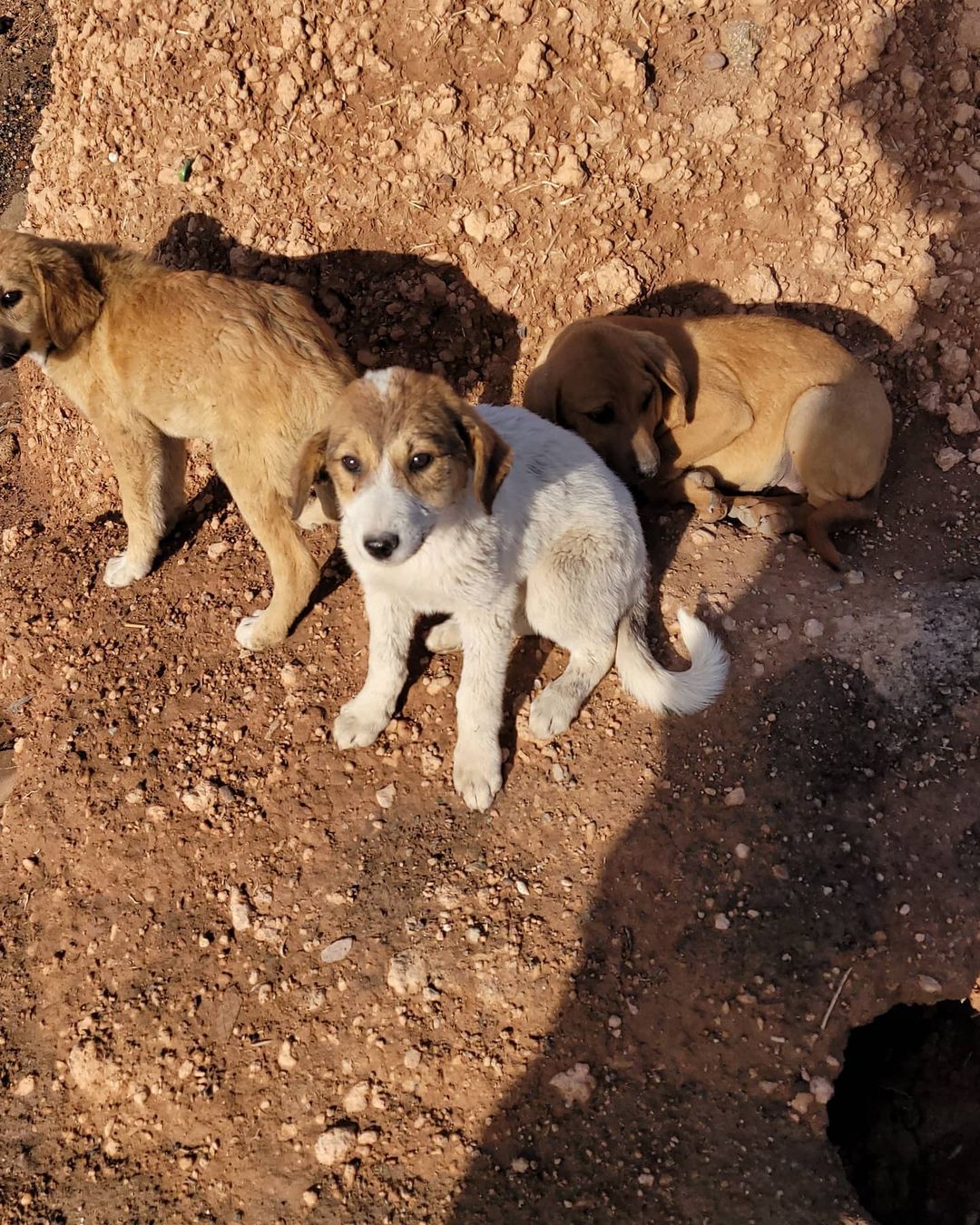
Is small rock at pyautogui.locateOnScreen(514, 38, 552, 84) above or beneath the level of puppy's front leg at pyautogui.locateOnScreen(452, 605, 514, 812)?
above

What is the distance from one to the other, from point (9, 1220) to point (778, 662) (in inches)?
166

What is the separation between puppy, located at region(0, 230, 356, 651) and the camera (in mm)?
4117

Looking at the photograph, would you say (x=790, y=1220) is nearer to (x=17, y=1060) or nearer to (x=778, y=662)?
(x=778, y=662)

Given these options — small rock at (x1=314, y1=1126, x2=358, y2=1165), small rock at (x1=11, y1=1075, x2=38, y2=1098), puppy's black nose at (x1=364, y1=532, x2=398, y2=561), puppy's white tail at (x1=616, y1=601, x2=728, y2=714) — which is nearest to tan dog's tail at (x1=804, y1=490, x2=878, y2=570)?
puppy's white tail at (x1=616, y1=601, x2=728, y2=714)

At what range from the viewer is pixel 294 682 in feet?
14.9

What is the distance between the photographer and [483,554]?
3.56 metres

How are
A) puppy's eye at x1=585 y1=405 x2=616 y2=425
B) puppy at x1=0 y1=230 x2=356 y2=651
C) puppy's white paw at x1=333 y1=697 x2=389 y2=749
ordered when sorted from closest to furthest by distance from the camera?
puppy at x1=0 y1=230 x2=356 y2=651 < puppy's white paw at x1=333 y1=697 x2=389 y2=749 < puppy's eye at x1=585 y1=405 x2=616 y2=425

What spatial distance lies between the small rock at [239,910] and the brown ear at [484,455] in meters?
2.16

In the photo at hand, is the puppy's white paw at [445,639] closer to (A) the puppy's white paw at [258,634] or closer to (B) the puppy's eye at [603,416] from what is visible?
(A) the puppy's white paw at [258,634]

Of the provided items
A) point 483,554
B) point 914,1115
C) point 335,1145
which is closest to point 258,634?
point 483,554

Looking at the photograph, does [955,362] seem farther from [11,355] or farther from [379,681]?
[11,355]

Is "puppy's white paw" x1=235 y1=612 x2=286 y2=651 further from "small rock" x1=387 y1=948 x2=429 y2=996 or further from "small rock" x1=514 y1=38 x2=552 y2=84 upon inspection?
"small rock" x1=514 y1=38 x2=552 y2=84

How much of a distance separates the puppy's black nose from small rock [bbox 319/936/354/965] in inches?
71.4

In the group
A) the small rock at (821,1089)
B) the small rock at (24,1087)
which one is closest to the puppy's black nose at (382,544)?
the small rock at (821,1089)
